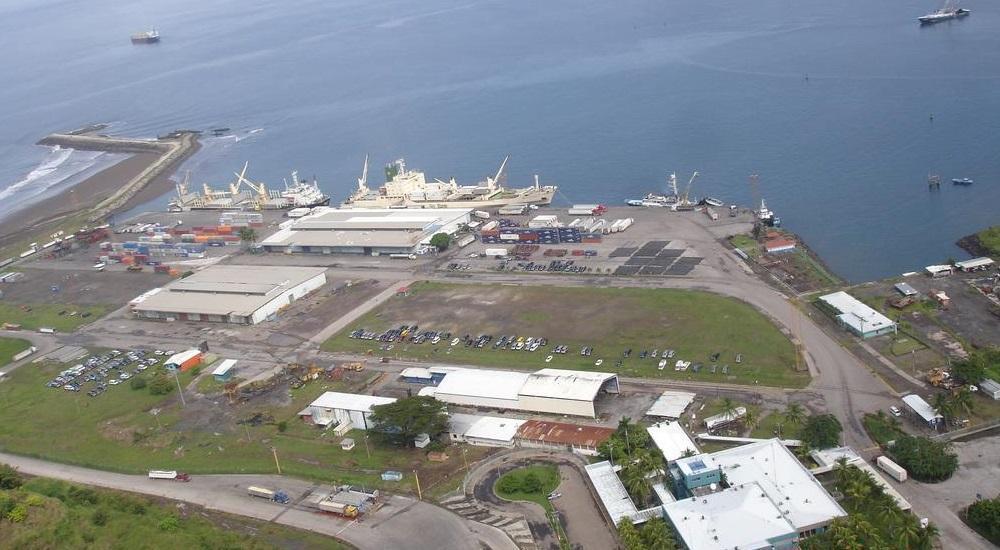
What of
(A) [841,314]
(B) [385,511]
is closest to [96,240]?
(B) [385,511]

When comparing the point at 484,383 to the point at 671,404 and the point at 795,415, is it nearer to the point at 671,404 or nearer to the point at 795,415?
the point at 671,404

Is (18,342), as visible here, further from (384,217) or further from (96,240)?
(384,217)

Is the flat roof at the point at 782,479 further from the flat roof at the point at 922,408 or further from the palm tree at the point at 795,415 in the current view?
the flat roof at the point at 922,408

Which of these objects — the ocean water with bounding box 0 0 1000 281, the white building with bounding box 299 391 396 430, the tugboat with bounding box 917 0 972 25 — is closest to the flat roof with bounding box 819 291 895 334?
the ocean water with bounding box 0 0 1000 281

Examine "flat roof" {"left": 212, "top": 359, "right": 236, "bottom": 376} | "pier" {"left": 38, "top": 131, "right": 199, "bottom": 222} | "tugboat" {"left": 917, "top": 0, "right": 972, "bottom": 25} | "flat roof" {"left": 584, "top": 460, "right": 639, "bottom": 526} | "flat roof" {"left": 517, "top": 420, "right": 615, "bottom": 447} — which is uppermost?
"tugboat" {"left": 917, "top": 0, "right": 972, "bottom": 25}

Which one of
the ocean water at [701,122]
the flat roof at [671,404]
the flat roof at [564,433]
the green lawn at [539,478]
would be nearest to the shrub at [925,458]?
the flat roof at [671,404]

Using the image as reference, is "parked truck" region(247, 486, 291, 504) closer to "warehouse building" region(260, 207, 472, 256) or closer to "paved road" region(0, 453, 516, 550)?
"paved road" region(0, 453, 516, 550)
